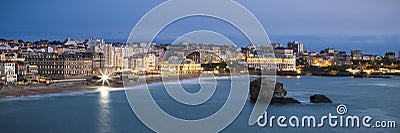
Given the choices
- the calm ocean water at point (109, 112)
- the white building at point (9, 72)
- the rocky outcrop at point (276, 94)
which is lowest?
the calm ocean water at point (109, 112)

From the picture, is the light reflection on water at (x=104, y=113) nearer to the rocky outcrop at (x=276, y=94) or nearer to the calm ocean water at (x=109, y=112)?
the calm ocean water at (x=109, y=112)

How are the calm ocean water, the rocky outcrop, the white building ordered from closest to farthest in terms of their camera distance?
the calm ocean water → the rocky outcrop → the white building

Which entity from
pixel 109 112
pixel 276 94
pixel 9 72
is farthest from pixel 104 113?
pixel 9 72

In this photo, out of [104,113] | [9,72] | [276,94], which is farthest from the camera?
[9,72]

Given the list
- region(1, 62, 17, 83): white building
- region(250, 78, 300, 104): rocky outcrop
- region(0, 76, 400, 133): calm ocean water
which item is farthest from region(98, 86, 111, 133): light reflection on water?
region(1, 62, 17, 83): white building

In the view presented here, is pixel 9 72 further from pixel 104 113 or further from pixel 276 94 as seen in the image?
pixel 276 94

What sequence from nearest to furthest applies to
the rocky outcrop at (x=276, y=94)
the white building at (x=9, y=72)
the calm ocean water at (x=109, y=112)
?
the calm ocean water at (x=109, y=112) → the rocky outcrop at (x=276, y=94) → the white building at (x=9, y=72)

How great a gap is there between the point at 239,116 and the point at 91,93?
409 cm

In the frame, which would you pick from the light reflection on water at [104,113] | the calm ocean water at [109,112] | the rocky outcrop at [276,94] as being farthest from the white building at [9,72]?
the rocky outcrop at [276,94]

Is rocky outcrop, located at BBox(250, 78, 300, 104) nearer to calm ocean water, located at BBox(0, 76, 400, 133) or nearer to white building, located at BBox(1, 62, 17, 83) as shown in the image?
calm ocean water, located at BBox(0, 76, 400, 133)

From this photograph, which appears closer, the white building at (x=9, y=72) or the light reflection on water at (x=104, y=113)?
the light reflection on water at (x=104, y=113)

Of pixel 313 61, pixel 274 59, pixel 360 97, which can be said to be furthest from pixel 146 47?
pixel 360 97

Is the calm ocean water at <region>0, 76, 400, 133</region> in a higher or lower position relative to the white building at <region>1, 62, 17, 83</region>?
lower

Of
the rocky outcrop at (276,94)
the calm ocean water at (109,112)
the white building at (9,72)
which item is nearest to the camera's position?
the calm ocean water at (109,112)
